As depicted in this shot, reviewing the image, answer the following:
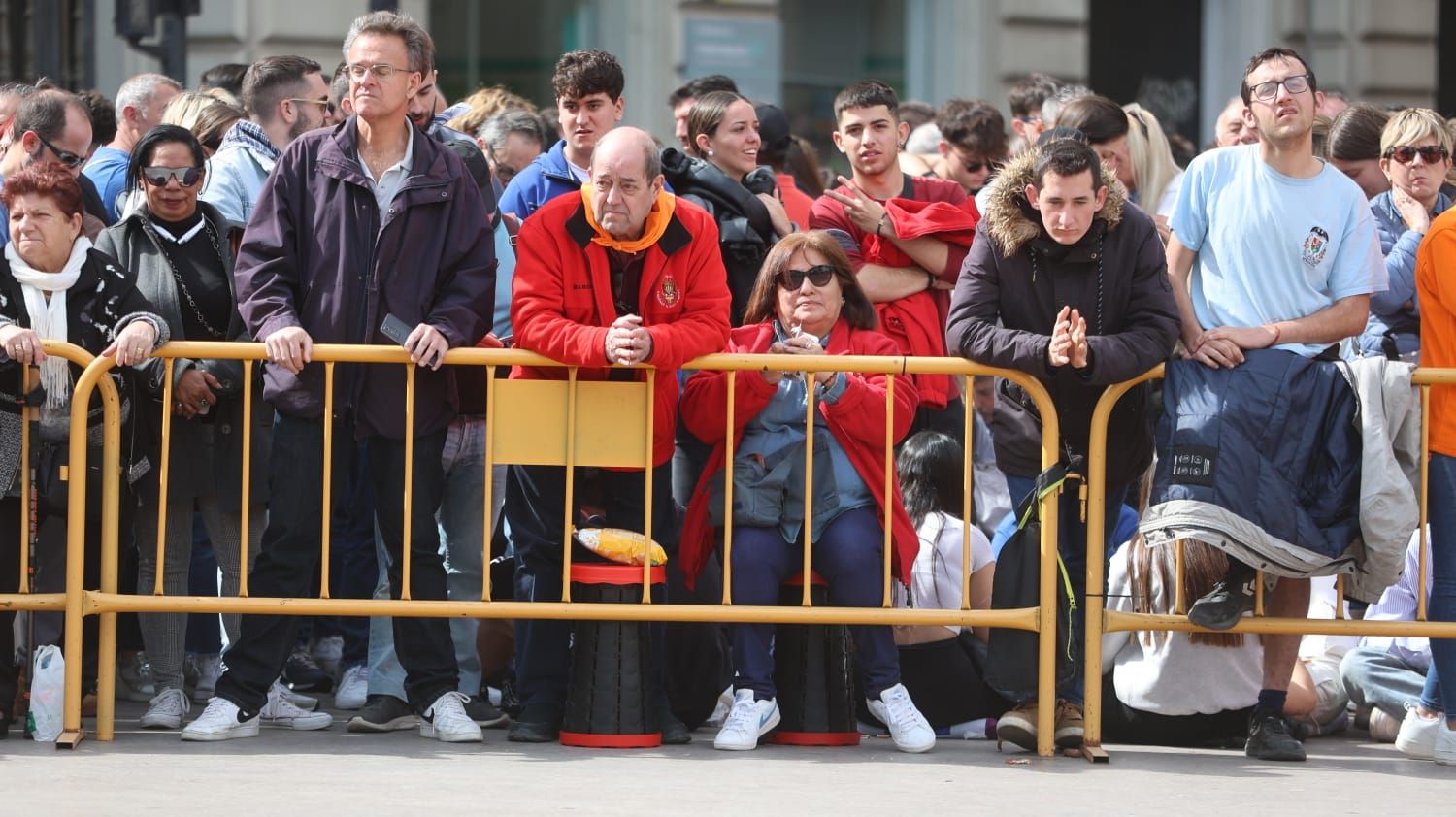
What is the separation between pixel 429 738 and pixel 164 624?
102 centimetres

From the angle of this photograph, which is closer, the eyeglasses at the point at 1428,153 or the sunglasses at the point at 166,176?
the sunglasses at the point at 166,176

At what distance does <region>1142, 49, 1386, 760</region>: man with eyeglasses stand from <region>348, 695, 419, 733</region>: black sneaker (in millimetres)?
2504

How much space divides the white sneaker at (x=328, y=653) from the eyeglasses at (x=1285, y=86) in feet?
12.9

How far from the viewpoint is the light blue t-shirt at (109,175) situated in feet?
27.4

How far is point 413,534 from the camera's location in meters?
6.90

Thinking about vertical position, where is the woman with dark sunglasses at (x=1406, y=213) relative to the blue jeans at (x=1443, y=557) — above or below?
above

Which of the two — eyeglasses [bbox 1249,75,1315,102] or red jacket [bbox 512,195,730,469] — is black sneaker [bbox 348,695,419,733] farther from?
eyeglasses [bbox 1249,75,1315,102]

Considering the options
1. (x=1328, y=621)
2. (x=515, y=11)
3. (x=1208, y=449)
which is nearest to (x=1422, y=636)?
(x=1328, y=621)

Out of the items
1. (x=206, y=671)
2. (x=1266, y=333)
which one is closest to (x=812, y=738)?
(x=1266, y=333)

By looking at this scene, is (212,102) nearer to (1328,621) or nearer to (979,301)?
(979,301)

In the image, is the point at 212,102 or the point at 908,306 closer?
the point at 908,306

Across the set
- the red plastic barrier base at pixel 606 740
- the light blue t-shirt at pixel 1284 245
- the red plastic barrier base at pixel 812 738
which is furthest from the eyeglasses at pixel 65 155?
the light blue t-shirt at pixel 1284 245

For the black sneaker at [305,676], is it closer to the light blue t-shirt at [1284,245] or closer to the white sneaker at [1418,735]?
the light blue t-shirt at [1284,245]

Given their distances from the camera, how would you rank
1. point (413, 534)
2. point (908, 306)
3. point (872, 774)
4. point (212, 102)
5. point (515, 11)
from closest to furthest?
point (872, 774)
point (413, 534)
point (908, 306)
point (212, 102)
point (515, 11)
